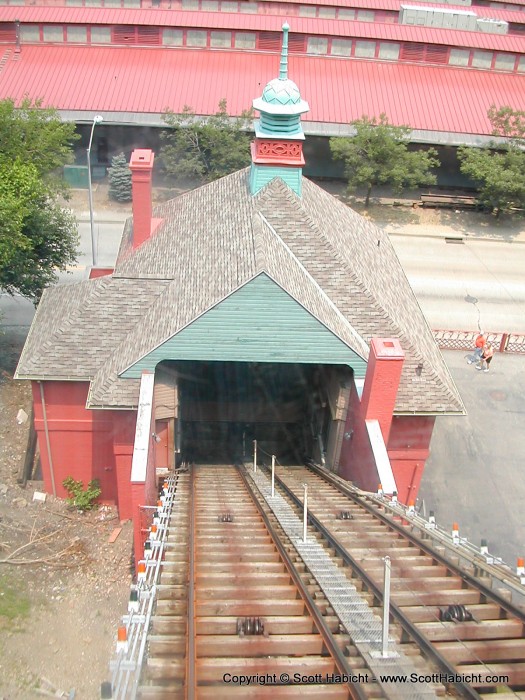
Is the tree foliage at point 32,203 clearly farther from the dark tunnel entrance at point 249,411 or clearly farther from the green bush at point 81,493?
the green bush at point 81,493

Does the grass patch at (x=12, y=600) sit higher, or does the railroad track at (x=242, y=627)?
the railroad track at (x=242, y=627)

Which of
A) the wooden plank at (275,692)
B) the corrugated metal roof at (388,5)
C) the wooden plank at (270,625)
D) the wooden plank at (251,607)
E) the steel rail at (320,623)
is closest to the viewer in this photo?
the wooden plank at (275,692)

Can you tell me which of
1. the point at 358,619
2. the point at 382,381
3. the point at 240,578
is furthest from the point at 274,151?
the point at 358,619

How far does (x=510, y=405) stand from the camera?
25219mm

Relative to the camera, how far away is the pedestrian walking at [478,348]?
27062 millimetres

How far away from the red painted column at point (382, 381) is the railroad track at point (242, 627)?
446 centimetres

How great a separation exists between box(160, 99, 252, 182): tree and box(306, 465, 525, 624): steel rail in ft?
83.7

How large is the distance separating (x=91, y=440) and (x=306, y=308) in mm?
7313

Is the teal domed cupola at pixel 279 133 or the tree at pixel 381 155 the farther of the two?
the tree at pixel 381 155

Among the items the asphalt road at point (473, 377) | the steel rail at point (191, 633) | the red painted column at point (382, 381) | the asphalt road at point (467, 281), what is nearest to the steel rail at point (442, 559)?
the red painted column at point (382, 381)

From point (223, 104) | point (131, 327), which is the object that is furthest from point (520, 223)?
point (131, 327)

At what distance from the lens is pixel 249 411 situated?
24.4m

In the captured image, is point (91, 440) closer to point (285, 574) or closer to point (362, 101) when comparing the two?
point (285, 574)

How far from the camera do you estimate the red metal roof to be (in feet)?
132
